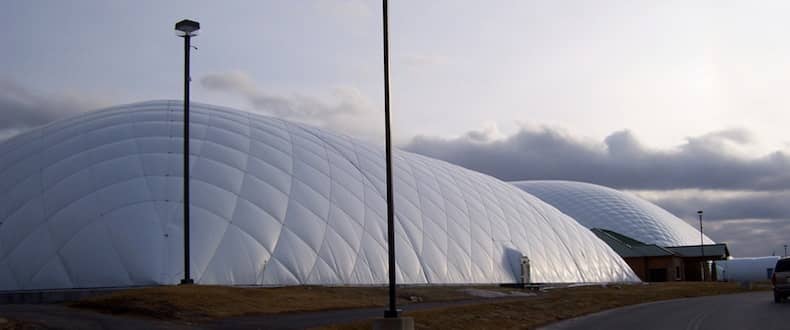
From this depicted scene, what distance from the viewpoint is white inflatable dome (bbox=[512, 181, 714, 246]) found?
303ft

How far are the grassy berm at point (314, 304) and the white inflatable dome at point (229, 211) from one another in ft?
8.41

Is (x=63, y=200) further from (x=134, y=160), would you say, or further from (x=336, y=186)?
(x=336, y=186)

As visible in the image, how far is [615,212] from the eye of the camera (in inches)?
3735

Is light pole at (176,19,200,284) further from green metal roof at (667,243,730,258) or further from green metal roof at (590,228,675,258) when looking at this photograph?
green metal roof at (667,243,730,258)

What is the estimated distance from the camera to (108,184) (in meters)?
32.2

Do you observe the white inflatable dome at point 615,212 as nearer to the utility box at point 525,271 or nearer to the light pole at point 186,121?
the utility box at point 525,271

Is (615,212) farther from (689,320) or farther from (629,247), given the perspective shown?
(689,320)

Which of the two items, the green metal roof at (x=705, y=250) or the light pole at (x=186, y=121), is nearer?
the light pole at (x=186, y=121)

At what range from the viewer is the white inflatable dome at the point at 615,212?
92.4 meters

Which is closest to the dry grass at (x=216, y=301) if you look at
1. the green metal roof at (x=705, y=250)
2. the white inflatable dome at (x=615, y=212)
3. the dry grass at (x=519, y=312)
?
the dry grass at (x=519, y=312)

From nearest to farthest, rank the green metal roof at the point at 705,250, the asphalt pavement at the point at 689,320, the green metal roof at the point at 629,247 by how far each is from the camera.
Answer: the asphalt pavement at the point at 689,320
the green metal roof at the point at 629,247
the green metal roof at the point at 705,250

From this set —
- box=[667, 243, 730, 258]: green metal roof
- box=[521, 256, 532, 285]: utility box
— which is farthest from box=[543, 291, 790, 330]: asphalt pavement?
box=[667, 243, 730, 258]: green metal roof

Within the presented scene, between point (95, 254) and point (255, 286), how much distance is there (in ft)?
19.3

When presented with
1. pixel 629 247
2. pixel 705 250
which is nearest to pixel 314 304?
pixel 629 247
